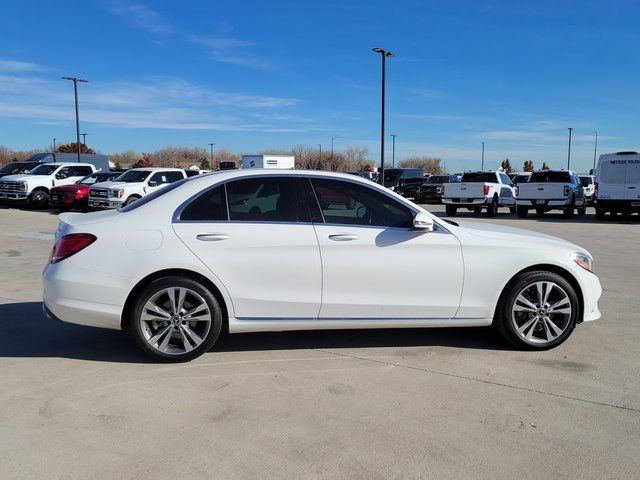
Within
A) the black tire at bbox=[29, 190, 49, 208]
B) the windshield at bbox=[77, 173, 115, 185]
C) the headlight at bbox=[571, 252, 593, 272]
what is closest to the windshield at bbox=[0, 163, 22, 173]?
the black tire at bbox=[29, 190, 49, 208]

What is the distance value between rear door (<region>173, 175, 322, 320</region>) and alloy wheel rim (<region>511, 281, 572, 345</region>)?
1813mm

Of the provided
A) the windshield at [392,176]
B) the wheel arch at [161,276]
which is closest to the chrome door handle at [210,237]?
the wheel arch at [161,276]

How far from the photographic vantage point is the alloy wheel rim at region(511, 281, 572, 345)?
496cm

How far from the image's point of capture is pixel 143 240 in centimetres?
453

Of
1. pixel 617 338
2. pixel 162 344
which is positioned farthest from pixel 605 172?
Answer: pixel 162 344

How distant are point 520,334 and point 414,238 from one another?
1288 mm

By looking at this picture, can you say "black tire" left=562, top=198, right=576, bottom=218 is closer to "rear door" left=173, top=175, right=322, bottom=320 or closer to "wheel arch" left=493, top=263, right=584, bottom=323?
"wheel arch" left=493, top=263, right=584, bottom=323

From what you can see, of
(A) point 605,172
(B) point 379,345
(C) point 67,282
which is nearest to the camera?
(C) point 67,282

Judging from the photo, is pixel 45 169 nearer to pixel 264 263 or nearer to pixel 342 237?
pixel 264 263

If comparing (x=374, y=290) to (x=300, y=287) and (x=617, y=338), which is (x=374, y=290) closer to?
(x=300, y=287)

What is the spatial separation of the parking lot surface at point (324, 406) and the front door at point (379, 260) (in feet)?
1.54

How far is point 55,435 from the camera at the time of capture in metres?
3.48

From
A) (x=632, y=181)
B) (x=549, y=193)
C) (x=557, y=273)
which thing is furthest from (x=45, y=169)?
(x=557, y=273)

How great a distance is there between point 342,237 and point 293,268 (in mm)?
484
